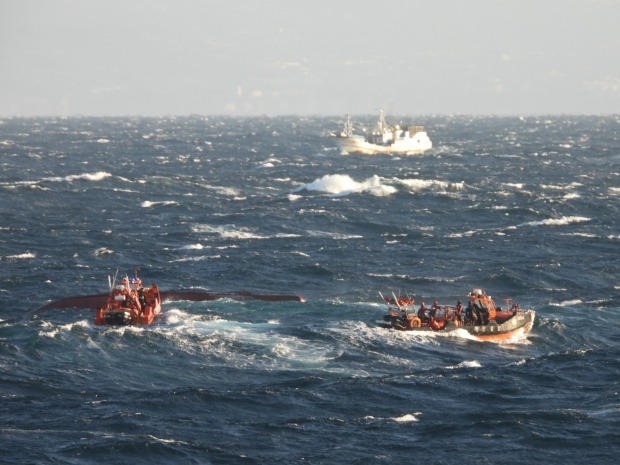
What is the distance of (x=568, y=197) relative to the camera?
110 m

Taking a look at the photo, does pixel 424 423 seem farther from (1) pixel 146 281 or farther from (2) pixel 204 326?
(1) pixel 146 281

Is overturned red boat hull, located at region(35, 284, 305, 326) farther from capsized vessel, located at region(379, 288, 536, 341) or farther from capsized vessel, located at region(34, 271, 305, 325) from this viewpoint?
capsized vessel, located at region(379, 288, 536, 341)

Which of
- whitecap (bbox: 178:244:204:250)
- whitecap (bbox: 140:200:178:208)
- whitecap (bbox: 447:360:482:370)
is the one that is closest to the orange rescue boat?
whitecap (bbox: 447:360:482:370)

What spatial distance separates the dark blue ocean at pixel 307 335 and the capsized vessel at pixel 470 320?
696mm

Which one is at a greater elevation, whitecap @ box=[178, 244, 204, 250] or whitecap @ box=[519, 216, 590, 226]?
whitecap @ box=[519, 216, 590, 226]

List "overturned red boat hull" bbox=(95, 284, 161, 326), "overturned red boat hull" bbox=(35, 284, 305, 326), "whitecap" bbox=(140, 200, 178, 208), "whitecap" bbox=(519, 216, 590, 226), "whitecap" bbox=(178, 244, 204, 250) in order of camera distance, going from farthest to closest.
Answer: "whitecap" bbox=(140, 200, 178, 208), "whitecap" bbox=(519, 216, 590, 226), "whitecap" bbox=(178, 244, 204, 250), "overturned red boat hull" bbox=(35, 284, 305, 326), "overturned red boat hull" bbox=(95, 284, 161, 326)

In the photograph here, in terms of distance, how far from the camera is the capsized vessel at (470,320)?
52625 mm

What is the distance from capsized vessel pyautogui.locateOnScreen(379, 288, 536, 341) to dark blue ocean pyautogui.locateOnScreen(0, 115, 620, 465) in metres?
0.70

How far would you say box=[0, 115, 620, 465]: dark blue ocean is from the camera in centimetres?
3675

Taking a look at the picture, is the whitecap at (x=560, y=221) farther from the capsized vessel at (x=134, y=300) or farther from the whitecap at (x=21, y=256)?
the whitecap at (x=21, y=256)

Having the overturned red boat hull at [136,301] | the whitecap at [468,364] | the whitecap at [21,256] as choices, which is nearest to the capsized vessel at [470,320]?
the whitecap at [468,364]

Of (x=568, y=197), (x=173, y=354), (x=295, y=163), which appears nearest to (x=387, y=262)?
(x=173, y=354)

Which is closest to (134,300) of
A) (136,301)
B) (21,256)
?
(136,301)

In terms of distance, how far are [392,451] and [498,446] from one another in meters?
3.61
